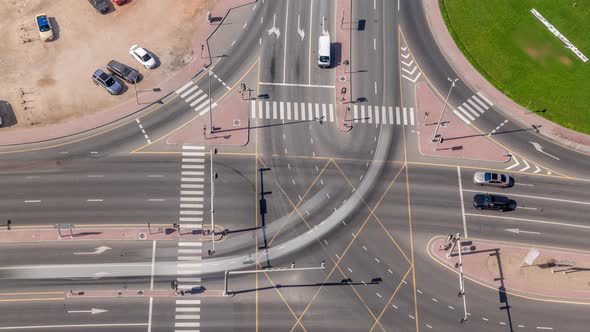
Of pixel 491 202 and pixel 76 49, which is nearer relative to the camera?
pixel 491 202

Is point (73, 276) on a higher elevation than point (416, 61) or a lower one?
lower

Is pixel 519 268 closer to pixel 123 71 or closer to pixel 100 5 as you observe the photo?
pixel 123 71

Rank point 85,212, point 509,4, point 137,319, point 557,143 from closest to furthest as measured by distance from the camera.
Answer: point 137,319 → point 85,212 → point 557,143 → point 509,4

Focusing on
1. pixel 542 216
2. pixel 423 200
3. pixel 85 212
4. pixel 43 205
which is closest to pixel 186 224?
pixel 85 212

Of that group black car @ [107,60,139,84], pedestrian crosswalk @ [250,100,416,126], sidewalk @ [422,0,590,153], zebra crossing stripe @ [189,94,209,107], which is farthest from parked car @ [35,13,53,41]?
sidewalk @ [422,0,590,153]

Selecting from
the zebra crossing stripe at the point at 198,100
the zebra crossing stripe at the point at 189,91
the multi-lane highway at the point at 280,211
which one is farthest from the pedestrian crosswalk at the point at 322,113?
the zebra crossing stripe at the point at 189,91

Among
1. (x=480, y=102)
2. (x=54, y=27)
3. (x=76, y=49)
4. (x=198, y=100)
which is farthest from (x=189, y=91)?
(x=480, y=102)

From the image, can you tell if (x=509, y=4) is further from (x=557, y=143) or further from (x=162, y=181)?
(x=162, y=181)
